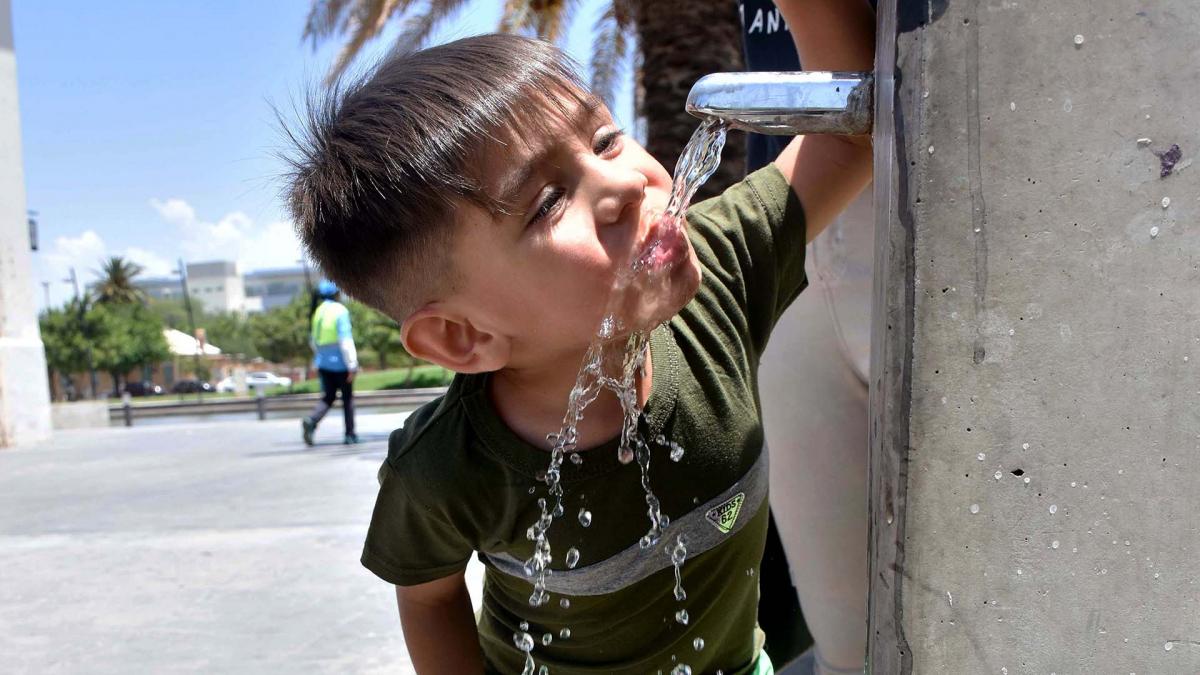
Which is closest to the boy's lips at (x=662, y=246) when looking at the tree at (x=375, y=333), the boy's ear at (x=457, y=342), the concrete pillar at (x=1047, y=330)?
the boy's ear at (x=457, y=342)

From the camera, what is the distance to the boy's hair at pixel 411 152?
1146mm

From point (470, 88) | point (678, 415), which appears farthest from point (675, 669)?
point (470, 88)

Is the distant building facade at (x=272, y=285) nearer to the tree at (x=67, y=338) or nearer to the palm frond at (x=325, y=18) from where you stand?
the tree at (x=67, y=338)

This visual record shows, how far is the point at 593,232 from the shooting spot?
1116mm

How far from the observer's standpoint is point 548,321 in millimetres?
1194

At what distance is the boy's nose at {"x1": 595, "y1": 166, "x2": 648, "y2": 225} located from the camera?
3.65 ft

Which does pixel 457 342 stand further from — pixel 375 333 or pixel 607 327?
pixel 375 333

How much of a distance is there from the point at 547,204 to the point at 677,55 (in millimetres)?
5088

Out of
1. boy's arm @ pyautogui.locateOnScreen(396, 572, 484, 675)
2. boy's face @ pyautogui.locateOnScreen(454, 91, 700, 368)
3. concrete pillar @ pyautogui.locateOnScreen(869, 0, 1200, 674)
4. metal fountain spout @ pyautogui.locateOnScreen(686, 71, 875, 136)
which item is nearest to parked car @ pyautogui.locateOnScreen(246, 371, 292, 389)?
boy's arm @ pyautogui.locateOnScreen(396, 572, 484, 675)

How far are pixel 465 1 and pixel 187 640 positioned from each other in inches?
273

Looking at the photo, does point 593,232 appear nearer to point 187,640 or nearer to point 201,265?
point 187,640

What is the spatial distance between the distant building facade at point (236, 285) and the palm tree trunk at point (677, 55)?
80.9 meters

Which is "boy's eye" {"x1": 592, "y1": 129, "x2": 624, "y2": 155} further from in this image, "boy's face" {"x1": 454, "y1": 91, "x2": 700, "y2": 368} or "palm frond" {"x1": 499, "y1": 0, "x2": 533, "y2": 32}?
"palm frond" {"x1": 499, "y1": 0, "x2": 533, "y2": 32}

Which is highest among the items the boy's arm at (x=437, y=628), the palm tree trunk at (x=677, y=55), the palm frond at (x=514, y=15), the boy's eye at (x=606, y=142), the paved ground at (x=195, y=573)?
the palm frond at (x=514, y=15)
